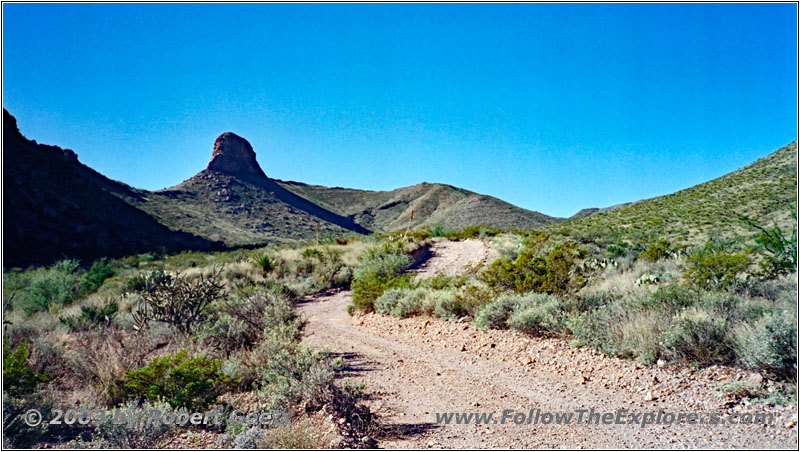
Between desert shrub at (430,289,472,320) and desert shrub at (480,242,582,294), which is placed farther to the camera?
desert shrub at (430,289,472,320)

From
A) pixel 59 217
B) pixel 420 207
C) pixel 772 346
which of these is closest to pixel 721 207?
pixel 772 346

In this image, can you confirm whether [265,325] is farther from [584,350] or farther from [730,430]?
[730,430]

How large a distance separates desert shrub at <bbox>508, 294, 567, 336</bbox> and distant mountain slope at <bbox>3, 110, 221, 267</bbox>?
3140cm

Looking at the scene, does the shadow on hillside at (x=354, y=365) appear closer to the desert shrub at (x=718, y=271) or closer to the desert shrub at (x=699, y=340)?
the desert shrub at (x=699, y=340)

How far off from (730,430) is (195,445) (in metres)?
4.95

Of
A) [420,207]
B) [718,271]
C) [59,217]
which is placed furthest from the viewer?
[420,207]

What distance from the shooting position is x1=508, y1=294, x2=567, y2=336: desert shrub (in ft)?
22.9

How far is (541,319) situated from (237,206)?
6396cm

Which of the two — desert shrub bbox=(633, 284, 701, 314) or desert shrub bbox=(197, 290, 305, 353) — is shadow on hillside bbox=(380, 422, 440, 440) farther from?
desert shrub bbox=(633, 284, 701, 314)

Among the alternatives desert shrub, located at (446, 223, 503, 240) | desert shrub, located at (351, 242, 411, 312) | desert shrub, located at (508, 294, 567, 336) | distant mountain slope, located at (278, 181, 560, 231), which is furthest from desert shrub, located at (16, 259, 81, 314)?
distant mountain slope, located at (278, 181, 560, 231)

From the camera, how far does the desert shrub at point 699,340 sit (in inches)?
197

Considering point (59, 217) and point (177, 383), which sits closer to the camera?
point (177, 383)

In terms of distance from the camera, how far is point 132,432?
400 centimetres

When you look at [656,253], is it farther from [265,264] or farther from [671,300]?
[265,264]
